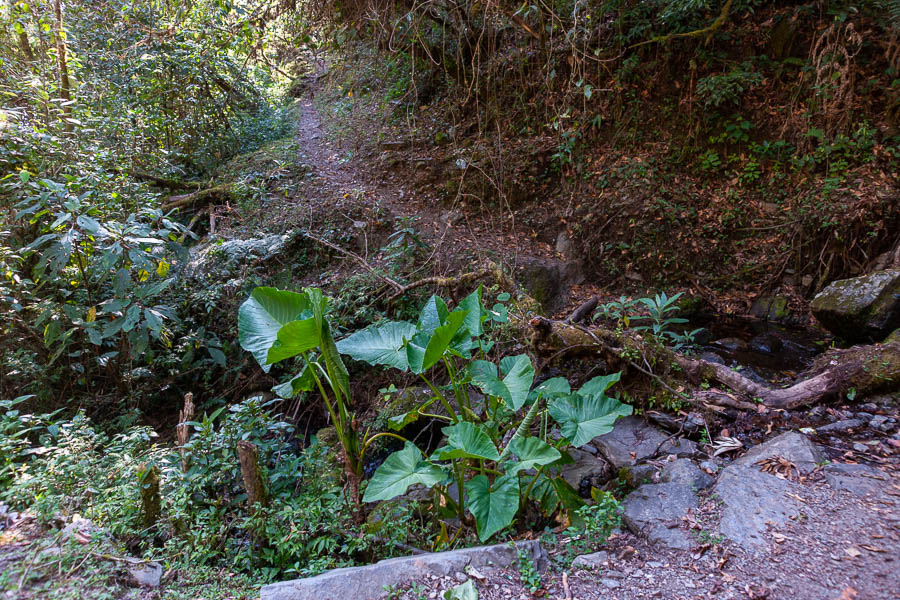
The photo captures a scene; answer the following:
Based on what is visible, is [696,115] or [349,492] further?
[696,115]

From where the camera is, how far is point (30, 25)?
4.38 m

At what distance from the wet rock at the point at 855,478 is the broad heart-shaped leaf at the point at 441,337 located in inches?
79.6

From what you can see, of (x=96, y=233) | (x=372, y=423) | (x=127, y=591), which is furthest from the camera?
(x=372, y=423)

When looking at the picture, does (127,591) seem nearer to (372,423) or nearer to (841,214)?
(372,423)

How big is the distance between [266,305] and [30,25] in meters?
4.42

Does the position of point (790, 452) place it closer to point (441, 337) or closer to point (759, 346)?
point (441, 337)

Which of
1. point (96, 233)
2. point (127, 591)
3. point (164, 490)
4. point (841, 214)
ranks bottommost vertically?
point (164, 490)

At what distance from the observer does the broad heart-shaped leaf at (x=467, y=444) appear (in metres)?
2.11

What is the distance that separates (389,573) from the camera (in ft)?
6.39

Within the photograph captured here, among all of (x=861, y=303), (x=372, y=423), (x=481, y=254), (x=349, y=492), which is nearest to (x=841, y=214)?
(x=861, y=303)

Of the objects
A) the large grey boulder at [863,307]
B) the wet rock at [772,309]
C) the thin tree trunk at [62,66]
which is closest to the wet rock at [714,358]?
the large grey boulder at [863,307]

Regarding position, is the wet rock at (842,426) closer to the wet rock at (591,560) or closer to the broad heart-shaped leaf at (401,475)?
the wet rock at (591,560)

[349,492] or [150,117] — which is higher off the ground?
[150,117]

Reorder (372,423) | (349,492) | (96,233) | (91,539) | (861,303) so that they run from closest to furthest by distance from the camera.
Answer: (91,539) → (349,492) → (96,233) → (372,423) → (861,303)
